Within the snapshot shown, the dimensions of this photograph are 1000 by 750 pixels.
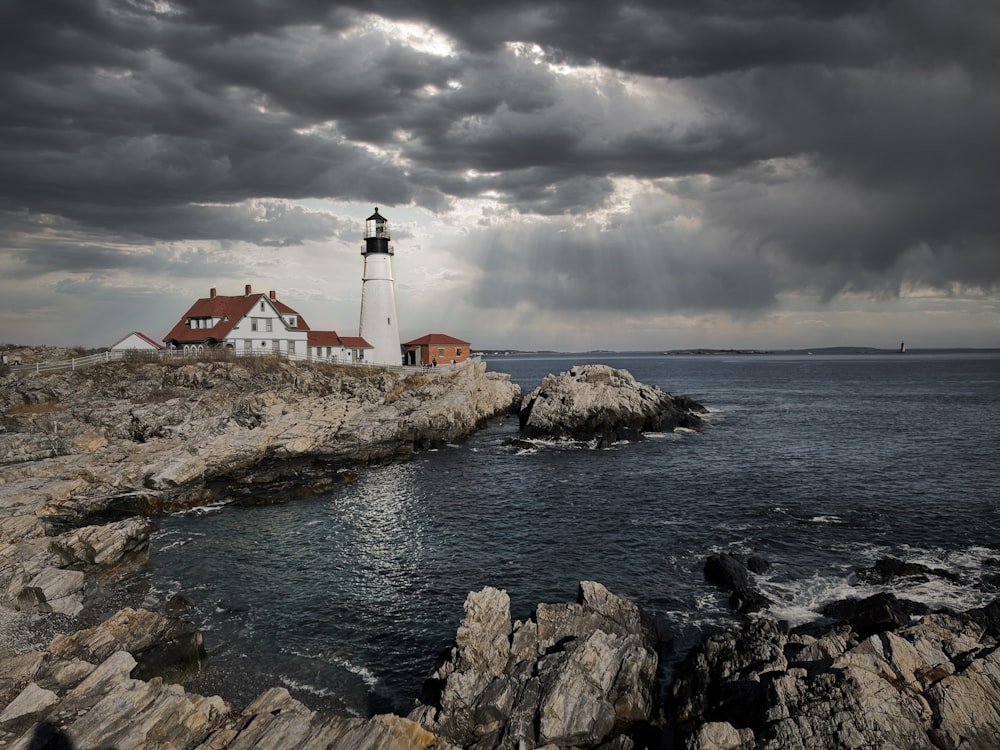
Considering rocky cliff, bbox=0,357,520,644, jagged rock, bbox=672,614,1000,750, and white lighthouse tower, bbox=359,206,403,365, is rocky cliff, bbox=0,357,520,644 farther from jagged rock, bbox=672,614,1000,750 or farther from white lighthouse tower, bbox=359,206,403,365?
jagged rock, bbox=672,614,1000,750

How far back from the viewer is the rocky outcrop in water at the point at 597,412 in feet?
201

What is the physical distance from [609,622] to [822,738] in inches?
303

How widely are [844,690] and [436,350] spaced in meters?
77.6

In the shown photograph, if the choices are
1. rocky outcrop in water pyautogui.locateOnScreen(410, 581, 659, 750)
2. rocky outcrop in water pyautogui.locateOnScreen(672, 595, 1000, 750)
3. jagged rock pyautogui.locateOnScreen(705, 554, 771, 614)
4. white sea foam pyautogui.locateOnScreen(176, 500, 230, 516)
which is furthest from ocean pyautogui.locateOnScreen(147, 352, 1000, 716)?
rocky outcrop in water pyautogui.locateOnScreen(672, 595, 1000, 750)

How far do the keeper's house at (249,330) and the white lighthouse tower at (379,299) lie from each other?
12.5 feet

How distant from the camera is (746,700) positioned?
14.8 meters

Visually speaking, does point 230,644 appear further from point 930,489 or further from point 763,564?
point 930,489

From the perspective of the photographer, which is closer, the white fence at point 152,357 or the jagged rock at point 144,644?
the jagged rock at point 144,644

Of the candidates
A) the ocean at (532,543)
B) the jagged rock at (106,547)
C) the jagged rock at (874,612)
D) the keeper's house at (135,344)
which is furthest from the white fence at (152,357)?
the jagged rock at (874,612)

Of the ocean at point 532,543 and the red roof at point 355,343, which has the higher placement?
the red roof at point 355,343

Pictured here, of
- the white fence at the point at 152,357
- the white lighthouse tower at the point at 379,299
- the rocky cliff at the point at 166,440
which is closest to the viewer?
the rocky cliff at the point at 166,440

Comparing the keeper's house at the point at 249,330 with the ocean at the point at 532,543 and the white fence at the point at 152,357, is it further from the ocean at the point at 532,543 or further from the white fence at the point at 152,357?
the ocean at the point at 532,543

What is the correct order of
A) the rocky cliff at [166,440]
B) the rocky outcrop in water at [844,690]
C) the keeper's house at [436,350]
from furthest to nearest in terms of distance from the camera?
the keeper's house at [436,350]
the rocky cliff at [166,440]
the rocky outcrop in water at [844,690]

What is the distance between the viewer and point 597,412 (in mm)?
63188
